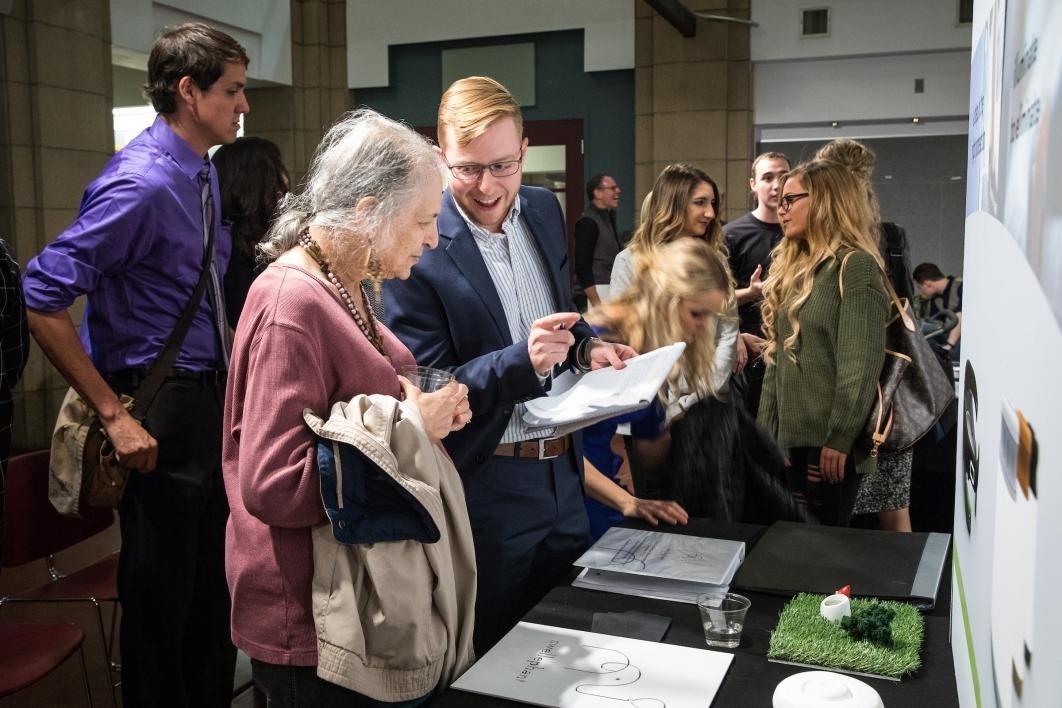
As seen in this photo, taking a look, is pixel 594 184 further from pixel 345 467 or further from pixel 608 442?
pixel 345 467

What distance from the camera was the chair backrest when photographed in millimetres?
2365

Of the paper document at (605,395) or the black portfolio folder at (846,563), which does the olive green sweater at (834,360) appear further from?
the paper document at (605,395)

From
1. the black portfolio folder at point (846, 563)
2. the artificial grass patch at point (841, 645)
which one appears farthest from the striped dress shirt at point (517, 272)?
the artificial grass patch at point (841, 645)

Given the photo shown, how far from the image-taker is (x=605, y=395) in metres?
1.65

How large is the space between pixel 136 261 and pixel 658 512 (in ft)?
4.44

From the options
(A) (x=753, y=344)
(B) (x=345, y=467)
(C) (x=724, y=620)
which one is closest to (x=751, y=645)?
(C) (x=724, y=620)

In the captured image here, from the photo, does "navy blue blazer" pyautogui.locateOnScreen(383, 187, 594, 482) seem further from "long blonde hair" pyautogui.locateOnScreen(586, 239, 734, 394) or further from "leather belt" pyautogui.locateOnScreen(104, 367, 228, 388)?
"leather belt" pyautogui.locateOnScreen(104, 367, 228, 388)

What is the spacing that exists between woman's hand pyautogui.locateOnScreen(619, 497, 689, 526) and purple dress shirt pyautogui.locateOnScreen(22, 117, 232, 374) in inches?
44.6

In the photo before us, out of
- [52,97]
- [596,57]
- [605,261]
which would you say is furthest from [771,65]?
[52,97]

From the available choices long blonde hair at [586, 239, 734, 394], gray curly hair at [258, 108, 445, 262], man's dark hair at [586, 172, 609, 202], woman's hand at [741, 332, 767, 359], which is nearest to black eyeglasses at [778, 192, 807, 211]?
woman's hand at [741, 332, 767, 359]

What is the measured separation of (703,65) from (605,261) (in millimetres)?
1782

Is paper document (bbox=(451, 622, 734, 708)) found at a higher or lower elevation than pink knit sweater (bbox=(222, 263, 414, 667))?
lower

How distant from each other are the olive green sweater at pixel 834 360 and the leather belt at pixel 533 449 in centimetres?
125

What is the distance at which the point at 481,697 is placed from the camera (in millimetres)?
1221
